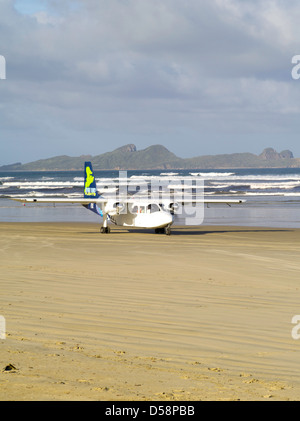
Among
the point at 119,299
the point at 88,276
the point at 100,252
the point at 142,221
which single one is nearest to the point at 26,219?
the point at 142,221

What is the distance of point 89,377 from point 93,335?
1.94m

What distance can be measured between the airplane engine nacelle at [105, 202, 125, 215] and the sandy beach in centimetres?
967

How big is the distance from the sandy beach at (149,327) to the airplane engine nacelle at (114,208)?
31.7 ft

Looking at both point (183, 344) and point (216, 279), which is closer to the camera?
point (183, 344)

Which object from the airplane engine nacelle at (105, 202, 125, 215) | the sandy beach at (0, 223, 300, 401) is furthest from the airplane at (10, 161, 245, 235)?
the sandy beach at (0, 223, 300, 401)

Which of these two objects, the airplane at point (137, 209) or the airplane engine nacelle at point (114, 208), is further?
the airplane engine nacelle at point (114, 208)

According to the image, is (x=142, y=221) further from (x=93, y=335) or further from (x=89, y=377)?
(x=89, y=377)

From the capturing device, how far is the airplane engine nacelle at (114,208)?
88.9 ft

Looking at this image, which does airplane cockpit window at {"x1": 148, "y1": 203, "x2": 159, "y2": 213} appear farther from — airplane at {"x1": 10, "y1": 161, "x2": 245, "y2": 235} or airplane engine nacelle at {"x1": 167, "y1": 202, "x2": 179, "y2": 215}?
airplane engine nacelle at {"x1": 167, "y1": 202, "x2": 179, "y2": 215}

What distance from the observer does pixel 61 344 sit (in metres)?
7.09

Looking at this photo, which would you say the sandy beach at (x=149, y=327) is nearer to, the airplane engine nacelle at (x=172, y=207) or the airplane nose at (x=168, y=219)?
the airplane nose at (x=168, y=219)

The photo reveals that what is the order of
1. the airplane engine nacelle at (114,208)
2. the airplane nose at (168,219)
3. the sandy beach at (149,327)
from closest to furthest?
the sandy beach at (149,327)
the airplane nose at (168,219)
the airplane engine nacelle at (114,208)

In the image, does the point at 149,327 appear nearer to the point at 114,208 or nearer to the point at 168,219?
the point at 168,219

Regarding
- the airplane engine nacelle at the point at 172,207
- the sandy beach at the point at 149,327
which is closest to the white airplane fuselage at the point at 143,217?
the airplane engine nacelle at the point at 172,207
